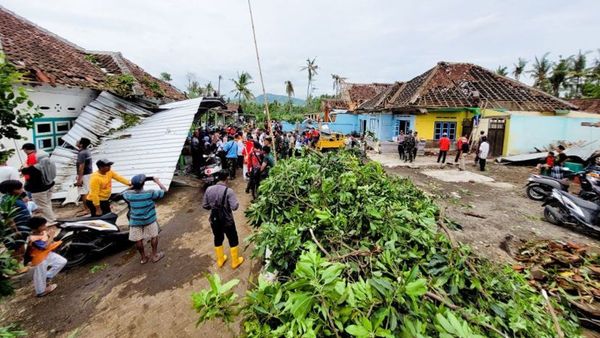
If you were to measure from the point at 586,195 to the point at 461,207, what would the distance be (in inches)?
111

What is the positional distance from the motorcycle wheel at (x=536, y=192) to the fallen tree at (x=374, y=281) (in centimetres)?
630

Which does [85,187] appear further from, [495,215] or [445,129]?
[445,129]

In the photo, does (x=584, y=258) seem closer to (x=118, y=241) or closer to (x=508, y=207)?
(x=508, y=207)

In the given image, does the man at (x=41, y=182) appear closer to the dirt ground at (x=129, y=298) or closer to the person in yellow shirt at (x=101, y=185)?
the person in yellow shirt at (x=101, y=185)

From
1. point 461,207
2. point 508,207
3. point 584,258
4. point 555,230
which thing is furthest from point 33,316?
point 508,207

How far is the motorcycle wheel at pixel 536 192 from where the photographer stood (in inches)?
313

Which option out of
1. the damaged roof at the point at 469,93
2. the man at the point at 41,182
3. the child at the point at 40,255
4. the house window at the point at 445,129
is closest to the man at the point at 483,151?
the damaged roof at the point at 469,93

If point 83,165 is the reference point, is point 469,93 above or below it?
above

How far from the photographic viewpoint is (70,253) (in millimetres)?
4379

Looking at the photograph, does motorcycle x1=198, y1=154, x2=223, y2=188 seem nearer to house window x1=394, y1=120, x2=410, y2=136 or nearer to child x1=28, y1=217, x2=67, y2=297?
child x1=28, y1=217, x2=67, y2=297

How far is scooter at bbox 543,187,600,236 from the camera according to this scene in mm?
5496

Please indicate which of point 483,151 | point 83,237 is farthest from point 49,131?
point 483,151

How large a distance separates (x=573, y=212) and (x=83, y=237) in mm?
9298

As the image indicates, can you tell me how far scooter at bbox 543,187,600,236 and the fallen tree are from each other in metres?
3.71
